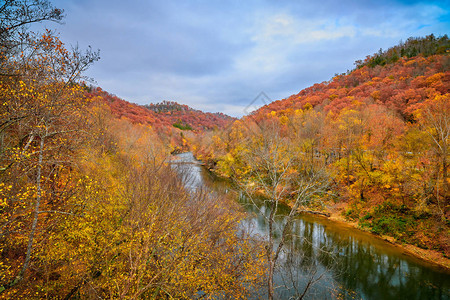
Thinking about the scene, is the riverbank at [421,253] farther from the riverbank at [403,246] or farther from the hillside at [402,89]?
the hillside at [402,89]

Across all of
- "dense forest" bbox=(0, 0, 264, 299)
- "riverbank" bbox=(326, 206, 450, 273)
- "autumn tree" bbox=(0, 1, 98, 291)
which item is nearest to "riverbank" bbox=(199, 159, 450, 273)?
"riverbank" bbox=(326, 206, 450, 273)

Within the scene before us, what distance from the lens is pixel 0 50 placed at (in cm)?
632

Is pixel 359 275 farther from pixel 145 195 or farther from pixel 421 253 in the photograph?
pixel 145 195

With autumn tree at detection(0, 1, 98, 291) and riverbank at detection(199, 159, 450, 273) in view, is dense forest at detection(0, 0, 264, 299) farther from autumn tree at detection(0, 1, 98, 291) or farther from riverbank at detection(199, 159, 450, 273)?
riverbank at detection(199, 159, 450, 273)

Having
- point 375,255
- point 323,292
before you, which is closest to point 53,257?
point 323,292

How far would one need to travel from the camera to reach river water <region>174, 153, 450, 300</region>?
11.0 m

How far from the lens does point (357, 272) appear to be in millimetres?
12883

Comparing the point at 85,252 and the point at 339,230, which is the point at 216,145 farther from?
the point at 85,252

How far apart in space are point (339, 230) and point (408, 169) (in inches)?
297

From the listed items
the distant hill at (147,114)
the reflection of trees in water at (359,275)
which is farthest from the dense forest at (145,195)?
the distant hill at (147,114)

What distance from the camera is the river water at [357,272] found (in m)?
11.0

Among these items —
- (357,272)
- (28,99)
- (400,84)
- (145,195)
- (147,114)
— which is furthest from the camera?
(147,114)

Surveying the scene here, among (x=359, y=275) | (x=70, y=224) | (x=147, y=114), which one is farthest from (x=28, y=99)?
(x=147, y=114)

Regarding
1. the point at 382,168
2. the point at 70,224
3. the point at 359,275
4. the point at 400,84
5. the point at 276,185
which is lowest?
the point at 359,275
